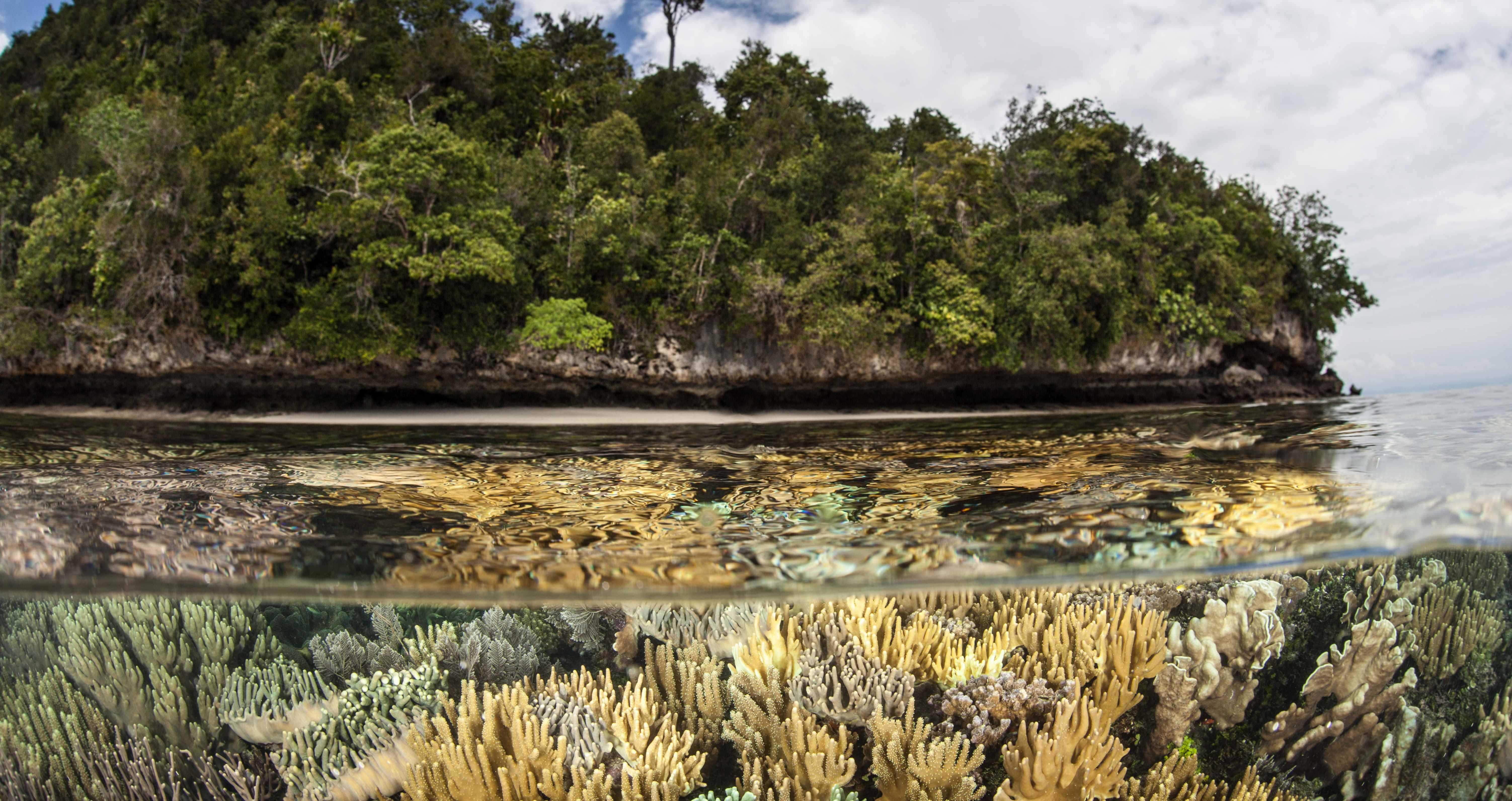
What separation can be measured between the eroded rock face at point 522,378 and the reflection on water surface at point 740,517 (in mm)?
7154

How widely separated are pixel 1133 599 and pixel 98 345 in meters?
17.6

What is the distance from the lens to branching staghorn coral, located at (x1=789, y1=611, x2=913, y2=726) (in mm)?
4617

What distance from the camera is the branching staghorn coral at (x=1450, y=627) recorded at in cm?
562

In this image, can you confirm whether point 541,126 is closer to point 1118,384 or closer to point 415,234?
point 415,234

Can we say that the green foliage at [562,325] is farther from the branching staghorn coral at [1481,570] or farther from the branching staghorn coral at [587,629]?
the branching staghorn coral at [1481,570]

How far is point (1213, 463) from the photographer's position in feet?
18.9

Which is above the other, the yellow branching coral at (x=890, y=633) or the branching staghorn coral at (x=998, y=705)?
the yellow branching coral at (x=890, y=633)

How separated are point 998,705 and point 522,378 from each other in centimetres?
1165

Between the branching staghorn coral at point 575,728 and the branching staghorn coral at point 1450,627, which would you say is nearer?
the branching staghorn coral at point 575,728

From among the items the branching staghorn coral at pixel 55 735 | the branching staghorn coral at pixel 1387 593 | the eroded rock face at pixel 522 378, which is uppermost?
the eroded rock face at pixel 522 378

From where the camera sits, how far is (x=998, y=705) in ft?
15.3

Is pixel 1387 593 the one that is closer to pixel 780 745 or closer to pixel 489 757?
pixel 780 745

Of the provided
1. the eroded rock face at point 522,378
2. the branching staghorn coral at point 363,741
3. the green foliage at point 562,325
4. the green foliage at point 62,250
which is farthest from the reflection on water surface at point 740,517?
the green foliage at point 62,250

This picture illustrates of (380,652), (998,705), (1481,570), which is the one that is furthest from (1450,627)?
(380,652)
